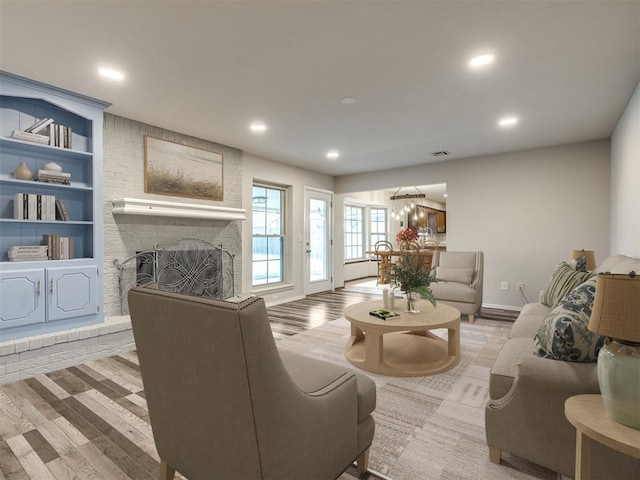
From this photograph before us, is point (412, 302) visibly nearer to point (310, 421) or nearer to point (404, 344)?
point (404, 344)

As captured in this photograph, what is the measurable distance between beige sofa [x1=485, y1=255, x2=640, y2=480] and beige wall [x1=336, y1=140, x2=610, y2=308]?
403 centimetres

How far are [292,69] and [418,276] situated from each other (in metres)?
2.03

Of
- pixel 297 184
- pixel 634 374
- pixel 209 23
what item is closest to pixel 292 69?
pixel 209 23

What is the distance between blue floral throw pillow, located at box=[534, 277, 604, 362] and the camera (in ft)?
4.69

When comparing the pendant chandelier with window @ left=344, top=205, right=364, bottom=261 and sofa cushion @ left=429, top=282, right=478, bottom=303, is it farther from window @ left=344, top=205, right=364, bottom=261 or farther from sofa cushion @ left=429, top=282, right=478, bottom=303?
sofa cushion @ left=429, top=282, right=478, bottom=303

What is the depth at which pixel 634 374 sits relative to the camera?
3.41 ft

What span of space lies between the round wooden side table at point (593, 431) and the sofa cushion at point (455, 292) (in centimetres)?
326

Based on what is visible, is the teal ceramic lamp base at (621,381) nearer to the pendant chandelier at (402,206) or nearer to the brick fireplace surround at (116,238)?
the brick fireplace surround at (116,238)

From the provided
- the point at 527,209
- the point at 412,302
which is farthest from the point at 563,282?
the point at 527,209

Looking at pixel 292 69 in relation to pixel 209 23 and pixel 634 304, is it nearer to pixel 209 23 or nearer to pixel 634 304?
pixel 209 23

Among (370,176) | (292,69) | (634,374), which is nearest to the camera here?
(634,374)

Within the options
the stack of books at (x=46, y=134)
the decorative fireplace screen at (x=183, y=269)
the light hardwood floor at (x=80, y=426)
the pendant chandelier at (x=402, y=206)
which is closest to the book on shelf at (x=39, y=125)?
the stack of books at (x=46, y=134)

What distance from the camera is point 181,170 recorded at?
Answer: 4.32 metres

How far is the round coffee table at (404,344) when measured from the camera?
8.81 ft
